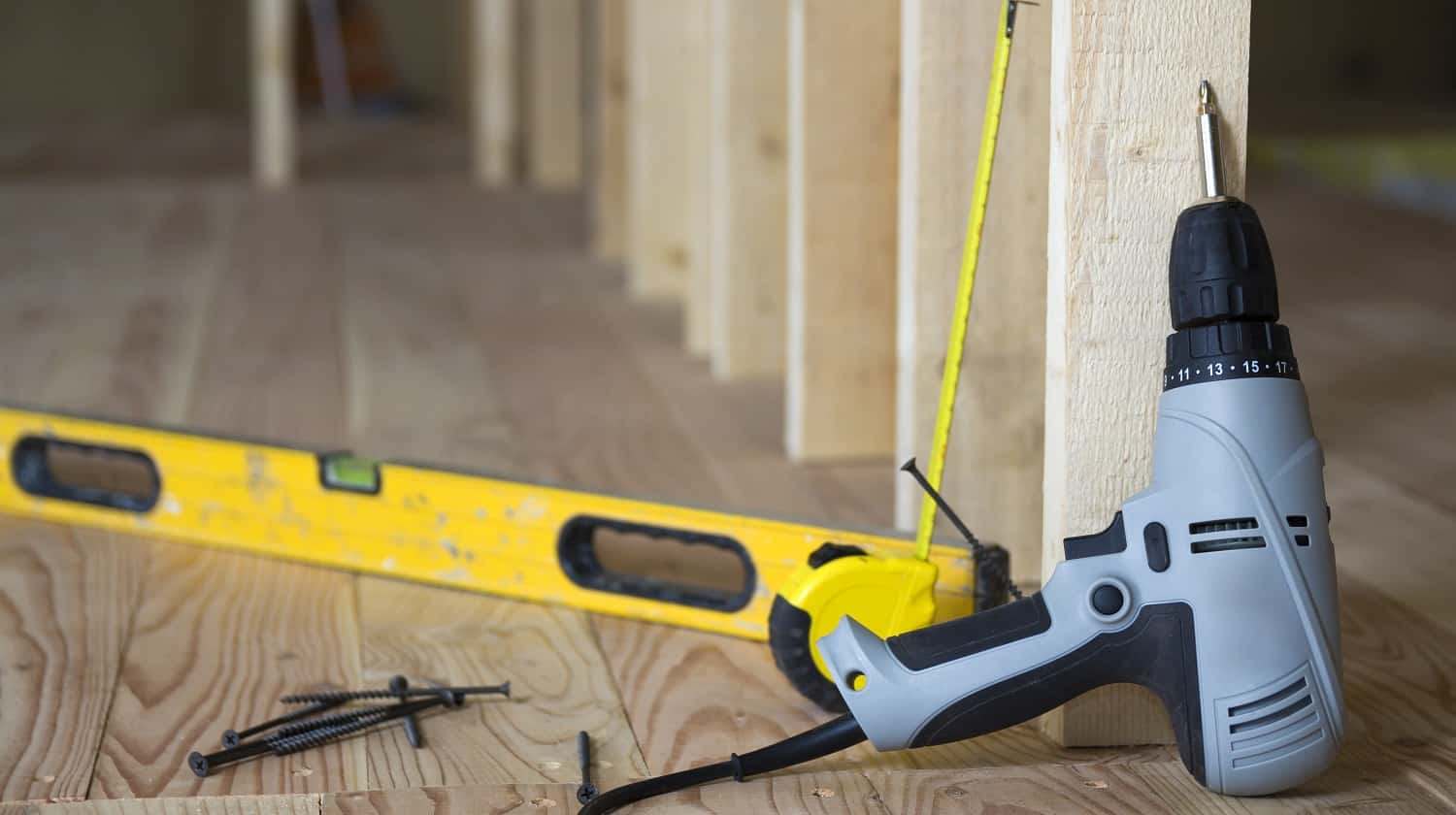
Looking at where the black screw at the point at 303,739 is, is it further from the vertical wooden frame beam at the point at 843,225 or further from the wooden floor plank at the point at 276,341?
the vertical wooden frame beam at the point at 843,225

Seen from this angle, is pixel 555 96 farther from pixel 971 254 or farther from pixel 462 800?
pixel 462 800

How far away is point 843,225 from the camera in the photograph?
182 cm

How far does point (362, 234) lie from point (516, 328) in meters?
0.96

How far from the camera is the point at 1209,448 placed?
95 centimetres

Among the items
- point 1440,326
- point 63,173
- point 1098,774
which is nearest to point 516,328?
point 1440,326

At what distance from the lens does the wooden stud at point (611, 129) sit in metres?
3.02

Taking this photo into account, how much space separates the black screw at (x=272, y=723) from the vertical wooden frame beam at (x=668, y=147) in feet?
4.28

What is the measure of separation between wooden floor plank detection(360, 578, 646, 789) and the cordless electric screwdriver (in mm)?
102

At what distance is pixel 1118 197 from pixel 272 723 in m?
0.68

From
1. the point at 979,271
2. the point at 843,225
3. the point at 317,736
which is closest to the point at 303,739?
the point at 317,736

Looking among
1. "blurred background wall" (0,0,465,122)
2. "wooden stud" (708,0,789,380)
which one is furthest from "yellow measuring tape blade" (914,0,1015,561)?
"blurred background wall" (0,0,465,122)

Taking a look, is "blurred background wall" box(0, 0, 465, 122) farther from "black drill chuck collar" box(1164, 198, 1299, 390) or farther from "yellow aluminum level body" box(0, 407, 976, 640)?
"black drill chuck collar" box(1164, 198, 1299, 390)

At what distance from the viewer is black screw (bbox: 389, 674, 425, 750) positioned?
109 cm

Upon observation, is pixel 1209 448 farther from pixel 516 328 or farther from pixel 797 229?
pixel 516 328
